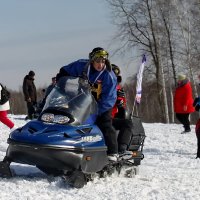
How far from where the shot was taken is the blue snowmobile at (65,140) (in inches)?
202

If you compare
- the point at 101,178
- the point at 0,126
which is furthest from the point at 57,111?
the point at 0,126

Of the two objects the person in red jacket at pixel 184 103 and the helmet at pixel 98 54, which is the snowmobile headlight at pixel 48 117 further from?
the person in red jacket at pixel 184 103

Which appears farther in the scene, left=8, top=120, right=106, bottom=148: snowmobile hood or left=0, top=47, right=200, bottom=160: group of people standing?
left=0, top=47, right=200, bottom=160: group of people standing

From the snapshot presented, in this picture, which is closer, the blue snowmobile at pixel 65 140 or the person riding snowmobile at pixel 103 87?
the blue snowmobile at pixel 65 140

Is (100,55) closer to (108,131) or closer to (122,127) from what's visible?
(108,131)

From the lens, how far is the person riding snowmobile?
5.84 meters

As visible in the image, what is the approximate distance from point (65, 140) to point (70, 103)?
58cm

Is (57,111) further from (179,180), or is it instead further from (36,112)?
(179,180)

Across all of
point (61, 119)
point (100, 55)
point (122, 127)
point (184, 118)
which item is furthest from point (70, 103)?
point (184, 118)

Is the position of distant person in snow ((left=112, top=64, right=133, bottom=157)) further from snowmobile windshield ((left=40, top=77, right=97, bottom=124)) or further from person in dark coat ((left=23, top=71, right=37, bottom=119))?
person in dark coat ((left=23, top=71, right=37, bottom=119))

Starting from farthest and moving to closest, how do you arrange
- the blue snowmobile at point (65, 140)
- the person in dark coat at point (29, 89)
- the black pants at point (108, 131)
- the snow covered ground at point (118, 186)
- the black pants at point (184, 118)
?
1. the person in dark coat at point (29, 89)
2. the black pants at point (184, 118)
3. the black pants at point (108, 131)
4. the blue snowmobile at point (65, 140)
5. the snow covered ground at point (118, 186)

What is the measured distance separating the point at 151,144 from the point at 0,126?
4754 millimetres

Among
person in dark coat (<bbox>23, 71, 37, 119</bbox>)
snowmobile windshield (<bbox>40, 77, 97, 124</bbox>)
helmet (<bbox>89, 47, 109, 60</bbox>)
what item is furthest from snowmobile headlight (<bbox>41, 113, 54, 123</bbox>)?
person in dark coat (<bbox>23, 71, 37, 119</bbox>)

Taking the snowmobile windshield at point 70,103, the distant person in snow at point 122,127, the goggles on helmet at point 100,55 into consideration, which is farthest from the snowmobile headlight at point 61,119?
the distant person in snow at point 122,127
